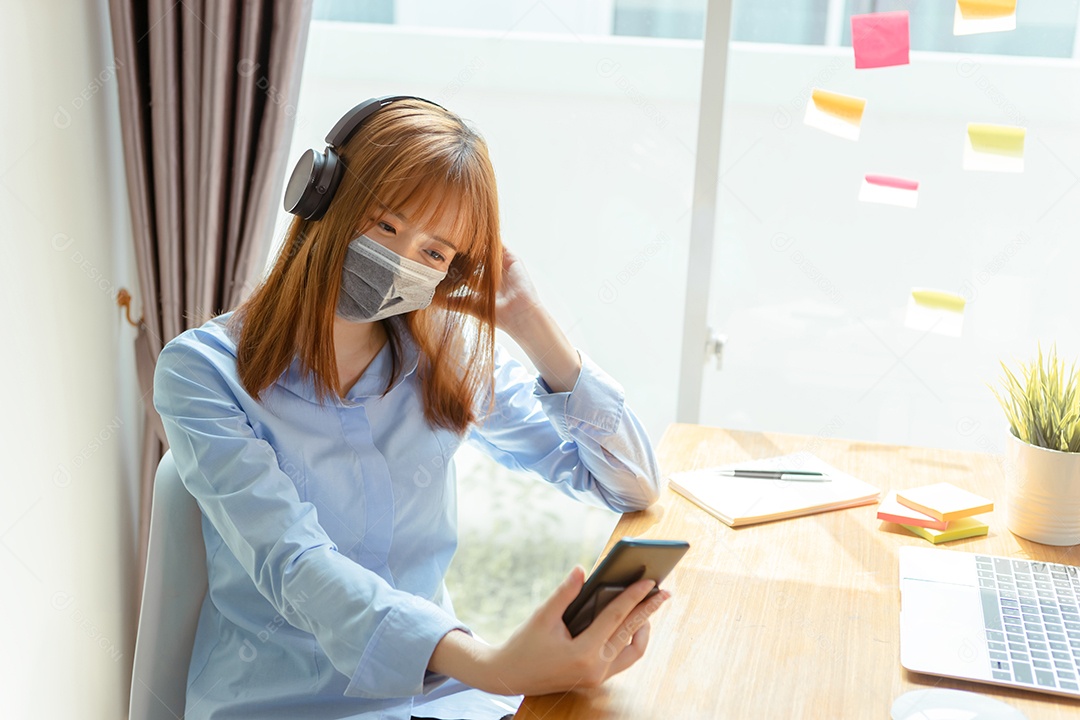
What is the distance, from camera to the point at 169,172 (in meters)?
1.77

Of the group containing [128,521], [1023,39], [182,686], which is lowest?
[128,521]

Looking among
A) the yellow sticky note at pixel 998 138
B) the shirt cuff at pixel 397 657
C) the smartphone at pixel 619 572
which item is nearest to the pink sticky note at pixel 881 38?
the yellow sticky note at pixel 998 138

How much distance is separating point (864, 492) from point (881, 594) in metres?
0.30

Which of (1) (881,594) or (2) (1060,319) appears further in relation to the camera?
(2) (1060,319)

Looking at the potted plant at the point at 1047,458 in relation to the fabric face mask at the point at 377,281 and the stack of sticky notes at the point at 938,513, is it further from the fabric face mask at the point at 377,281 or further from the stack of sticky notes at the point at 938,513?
the fabric face mask at the point at 377,281

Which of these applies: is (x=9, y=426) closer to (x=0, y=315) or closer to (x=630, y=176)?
(x=0, y=315)

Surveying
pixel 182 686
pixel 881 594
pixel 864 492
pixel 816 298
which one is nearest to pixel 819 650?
pixel 881 594

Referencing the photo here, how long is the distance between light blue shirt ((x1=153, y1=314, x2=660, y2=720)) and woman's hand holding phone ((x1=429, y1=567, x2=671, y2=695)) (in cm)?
9

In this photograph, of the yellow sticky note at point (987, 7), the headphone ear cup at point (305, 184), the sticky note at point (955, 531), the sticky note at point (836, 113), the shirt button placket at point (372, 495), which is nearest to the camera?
the headphone ear cup at point (305, 184)

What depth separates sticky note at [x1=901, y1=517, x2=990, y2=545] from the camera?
4.12ft

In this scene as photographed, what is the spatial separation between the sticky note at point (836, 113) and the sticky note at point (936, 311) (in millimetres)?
325

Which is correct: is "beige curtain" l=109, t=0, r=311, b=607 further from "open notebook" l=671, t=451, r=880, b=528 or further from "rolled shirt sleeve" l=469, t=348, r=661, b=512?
"open notebook" l=671, t=451, r=880, b=528

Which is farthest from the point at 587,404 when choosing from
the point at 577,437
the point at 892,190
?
the point at 892,190

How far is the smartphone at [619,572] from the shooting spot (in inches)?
31.8
